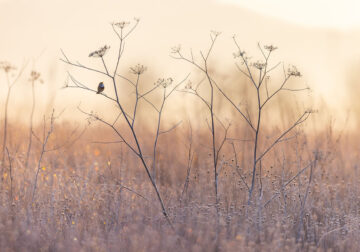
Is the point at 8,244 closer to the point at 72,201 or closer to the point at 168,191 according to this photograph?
the point at 72,201

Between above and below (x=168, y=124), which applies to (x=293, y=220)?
below

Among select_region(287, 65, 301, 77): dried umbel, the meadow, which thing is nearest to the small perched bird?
the meadow

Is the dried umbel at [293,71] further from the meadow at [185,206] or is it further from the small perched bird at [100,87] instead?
the small perched bird at [100,87]

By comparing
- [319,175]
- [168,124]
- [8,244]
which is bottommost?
[8,244]

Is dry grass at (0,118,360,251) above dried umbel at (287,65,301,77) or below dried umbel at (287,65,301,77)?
below

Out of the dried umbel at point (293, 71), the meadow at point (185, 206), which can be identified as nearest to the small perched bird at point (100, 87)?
the meadow at point (185, 206)

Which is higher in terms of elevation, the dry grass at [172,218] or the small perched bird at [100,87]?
the small perched bird at [100,87]

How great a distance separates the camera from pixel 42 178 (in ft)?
17.7

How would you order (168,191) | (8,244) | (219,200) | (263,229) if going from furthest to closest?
(168,191)
(219,200)
(263,229)
(8,244)

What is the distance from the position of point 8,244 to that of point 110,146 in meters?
4.10

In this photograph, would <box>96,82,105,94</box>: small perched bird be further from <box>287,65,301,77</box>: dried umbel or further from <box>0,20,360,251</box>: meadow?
<box>287,65,301,77</box>: dried umbel

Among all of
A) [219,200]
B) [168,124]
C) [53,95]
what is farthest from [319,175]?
[53,95]

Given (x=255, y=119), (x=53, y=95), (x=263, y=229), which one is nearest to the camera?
(x=263, y=229)

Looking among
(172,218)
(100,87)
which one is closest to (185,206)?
(172,218)
